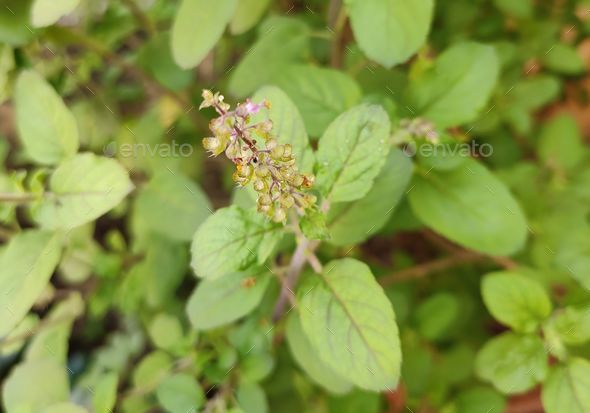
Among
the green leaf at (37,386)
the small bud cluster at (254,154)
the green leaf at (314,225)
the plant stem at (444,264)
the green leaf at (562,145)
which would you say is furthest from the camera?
the green leaf at (562,145)

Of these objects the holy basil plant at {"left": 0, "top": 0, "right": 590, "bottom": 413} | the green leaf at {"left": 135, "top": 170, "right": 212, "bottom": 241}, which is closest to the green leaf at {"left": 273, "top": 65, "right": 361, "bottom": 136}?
the holy basil plant at {"left": 0, "top": 0, "right": 590, "bottom": 413}

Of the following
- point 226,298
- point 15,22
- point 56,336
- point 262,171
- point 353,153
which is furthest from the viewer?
point 56,336

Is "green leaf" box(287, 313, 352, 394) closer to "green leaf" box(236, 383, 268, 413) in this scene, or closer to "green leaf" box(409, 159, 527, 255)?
"green leaf" box(236, 383, 268, 413)

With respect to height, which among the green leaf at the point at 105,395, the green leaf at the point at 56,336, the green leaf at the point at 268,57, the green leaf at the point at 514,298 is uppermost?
the green leaf at the point at 268,57

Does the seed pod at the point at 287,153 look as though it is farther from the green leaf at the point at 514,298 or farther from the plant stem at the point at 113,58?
the plant stem at the point at 113,58

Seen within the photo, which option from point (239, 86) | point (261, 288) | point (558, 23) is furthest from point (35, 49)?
point (558, 23)

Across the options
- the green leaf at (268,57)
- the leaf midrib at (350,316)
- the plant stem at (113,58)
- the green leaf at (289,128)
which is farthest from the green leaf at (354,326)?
the plant stem at (113,58)

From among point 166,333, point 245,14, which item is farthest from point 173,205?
point 245,14

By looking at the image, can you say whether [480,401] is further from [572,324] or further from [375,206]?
[375,206]
